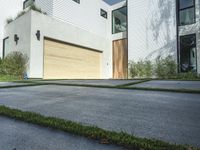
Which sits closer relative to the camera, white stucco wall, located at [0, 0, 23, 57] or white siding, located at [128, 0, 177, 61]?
white siding, located at [128, 0, 177, 61]

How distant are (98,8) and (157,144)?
1429 cm

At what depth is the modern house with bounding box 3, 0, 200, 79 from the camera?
9672mm

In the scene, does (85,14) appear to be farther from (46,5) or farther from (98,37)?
(46,5)

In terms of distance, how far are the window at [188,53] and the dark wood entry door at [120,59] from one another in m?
3.95

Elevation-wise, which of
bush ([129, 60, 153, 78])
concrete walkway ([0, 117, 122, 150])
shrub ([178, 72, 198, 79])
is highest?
bush ([129, 60, 153, 78])

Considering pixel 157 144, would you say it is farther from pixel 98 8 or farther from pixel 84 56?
pixel 98 8

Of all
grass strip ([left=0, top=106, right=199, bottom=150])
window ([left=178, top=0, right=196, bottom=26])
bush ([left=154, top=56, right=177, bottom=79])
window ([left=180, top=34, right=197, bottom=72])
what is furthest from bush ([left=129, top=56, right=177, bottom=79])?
grass strip ([left=0, top=106, right=199, bottom=150])

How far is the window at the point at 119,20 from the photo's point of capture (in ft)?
46.1

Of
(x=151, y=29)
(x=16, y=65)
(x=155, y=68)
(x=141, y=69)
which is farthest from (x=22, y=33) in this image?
(x=155, y=68)

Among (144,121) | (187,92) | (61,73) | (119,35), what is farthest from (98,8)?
(144,121)

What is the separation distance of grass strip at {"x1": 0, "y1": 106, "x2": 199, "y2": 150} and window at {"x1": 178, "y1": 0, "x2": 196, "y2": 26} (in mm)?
10874

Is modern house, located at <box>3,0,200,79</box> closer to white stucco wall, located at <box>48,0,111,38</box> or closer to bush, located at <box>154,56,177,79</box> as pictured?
white stucco wall, located at <box>48,0,111,38</box>

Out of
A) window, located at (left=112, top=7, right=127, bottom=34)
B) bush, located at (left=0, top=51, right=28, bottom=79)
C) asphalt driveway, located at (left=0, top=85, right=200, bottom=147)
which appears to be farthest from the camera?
window, located at (left=112, top=7, right=127, bottom=34)

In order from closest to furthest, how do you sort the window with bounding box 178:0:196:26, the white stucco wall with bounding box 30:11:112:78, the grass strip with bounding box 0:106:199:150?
the grass strip with bounding box 0:106:199:150, the white stucco wall with bounding box 30:11:112:78, the window with bounding box 178:0:196:26
